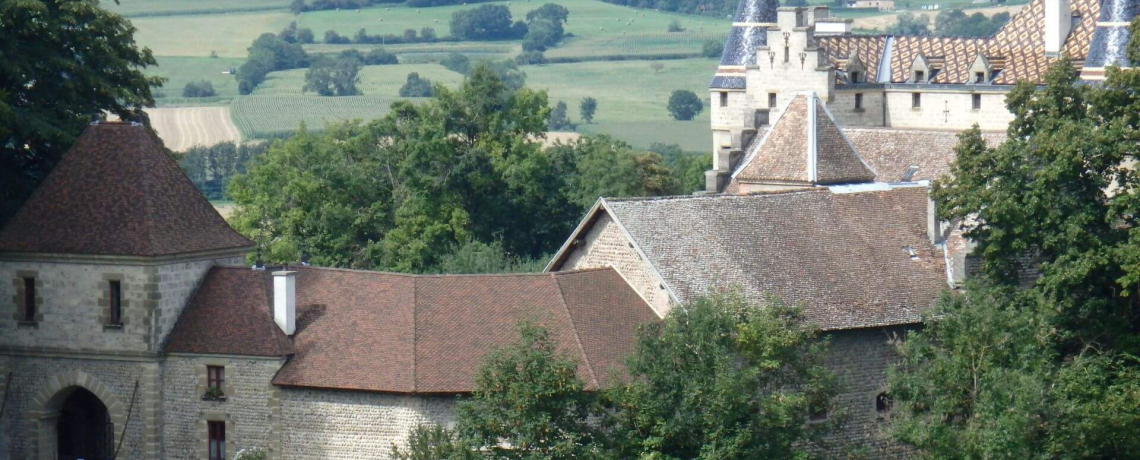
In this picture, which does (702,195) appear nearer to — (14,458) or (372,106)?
(14,458)

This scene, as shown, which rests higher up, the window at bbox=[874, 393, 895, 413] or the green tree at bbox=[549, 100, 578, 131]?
the green tree at bbox=[549, 100, 578, 131]

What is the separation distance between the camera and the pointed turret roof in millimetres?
63344

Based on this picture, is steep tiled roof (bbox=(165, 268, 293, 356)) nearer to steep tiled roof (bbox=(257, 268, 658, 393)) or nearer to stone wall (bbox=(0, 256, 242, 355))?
stone wall (bbox=(0, 256, 242, 355))

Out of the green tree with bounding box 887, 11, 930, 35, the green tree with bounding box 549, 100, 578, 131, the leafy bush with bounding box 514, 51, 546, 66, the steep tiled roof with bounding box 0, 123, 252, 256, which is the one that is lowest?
the steep tiled roof with bounding box 0, 123, 252, 256

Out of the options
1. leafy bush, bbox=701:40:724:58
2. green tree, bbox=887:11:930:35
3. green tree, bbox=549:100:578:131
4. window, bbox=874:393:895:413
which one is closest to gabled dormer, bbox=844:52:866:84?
window, bbox=874:393:895:413

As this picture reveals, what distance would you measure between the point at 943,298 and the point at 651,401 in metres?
8.35

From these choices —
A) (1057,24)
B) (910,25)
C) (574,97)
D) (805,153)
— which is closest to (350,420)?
(805,153)

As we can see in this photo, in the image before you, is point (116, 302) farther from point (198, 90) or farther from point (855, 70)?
point (198, 90)

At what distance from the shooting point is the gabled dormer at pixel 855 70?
265 ft

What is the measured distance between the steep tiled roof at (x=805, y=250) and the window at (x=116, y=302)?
11753 mm

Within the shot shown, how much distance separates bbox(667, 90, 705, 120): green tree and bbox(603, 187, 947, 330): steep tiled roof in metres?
108

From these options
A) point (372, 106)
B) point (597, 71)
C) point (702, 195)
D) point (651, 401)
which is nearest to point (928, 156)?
point (702, 195)

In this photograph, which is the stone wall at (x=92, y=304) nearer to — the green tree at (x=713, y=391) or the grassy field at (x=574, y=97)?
the green tree at (x=713, y=391)

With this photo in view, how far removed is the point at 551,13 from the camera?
191375mm
